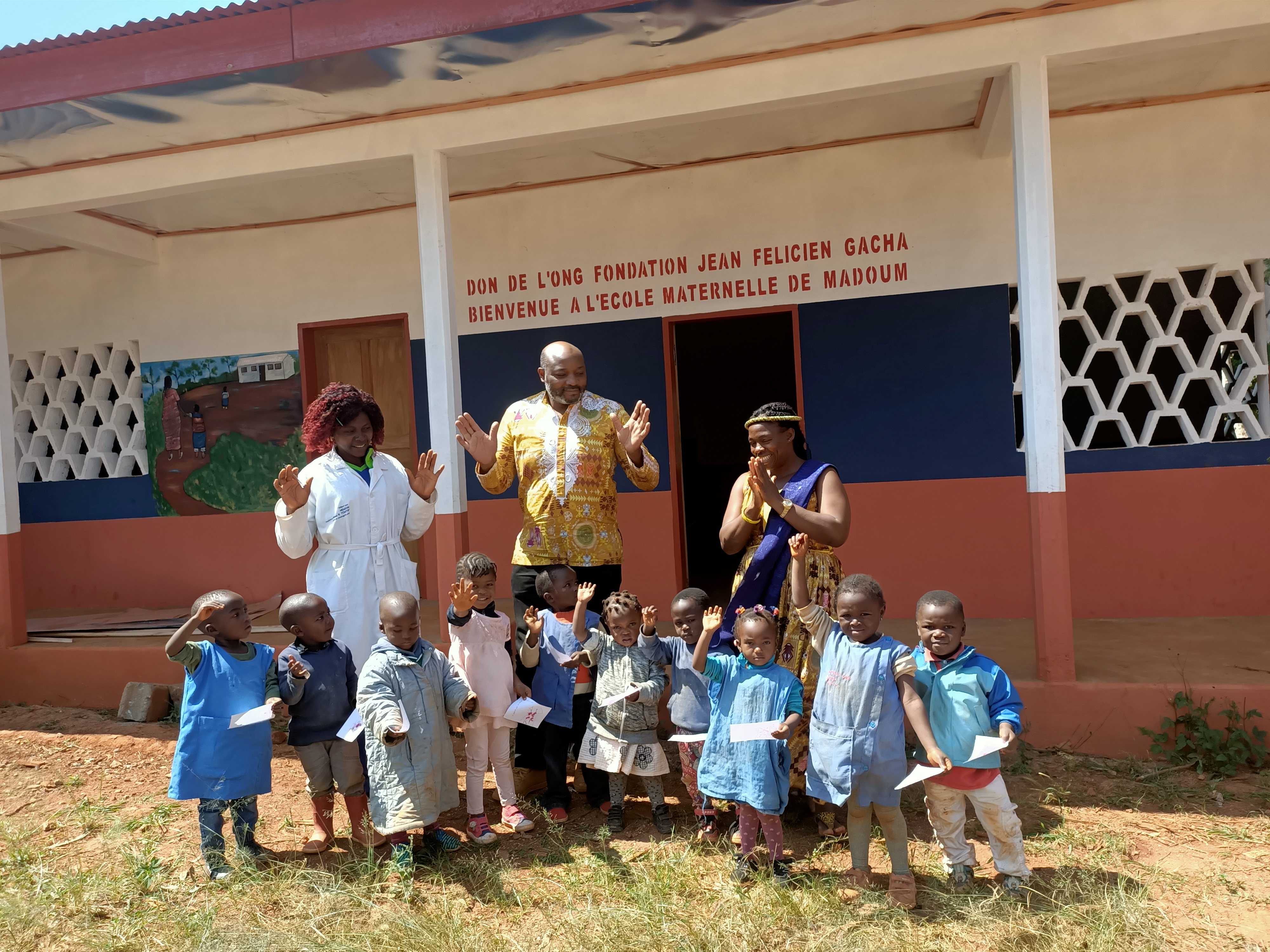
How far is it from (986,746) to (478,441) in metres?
2.13

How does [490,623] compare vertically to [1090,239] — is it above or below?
below

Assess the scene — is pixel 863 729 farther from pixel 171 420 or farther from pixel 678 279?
pixel 171 420

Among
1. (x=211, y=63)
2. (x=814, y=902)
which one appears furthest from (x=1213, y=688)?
(x=211, y=63)

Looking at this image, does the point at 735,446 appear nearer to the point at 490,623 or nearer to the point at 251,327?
the point at 251,327

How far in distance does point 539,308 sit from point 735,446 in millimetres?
5050

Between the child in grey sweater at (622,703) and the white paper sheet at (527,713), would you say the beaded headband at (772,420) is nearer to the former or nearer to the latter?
the child in grey sweater at (622,703)

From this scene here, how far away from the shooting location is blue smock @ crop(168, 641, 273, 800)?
307cm

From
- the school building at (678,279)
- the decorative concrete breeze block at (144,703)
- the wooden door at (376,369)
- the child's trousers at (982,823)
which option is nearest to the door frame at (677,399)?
the school building at (678,279)

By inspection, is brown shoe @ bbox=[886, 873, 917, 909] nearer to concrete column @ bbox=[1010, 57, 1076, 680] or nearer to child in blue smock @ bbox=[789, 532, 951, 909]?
child in blue smock @ bbox=[789, 532, 951, 909]

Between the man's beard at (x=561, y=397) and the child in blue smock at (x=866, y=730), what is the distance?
53.2 inches

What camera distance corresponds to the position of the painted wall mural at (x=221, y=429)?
21.3 ft

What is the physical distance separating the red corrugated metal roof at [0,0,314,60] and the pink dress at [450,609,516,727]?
2.73 metres

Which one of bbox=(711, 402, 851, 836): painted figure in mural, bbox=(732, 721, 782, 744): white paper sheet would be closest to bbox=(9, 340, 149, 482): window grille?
bbox=(711, 402, 851, 836): painted figure in mural

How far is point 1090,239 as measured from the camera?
17.2 feet
